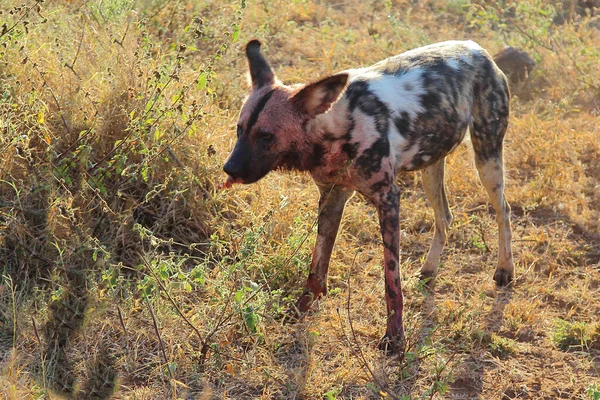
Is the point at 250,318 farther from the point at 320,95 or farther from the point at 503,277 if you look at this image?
the point at 503,277

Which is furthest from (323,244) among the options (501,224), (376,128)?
(501,224)

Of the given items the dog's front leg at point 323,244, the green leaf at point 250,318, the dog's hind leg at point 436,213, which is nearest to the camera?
the green leaf at point 250,318

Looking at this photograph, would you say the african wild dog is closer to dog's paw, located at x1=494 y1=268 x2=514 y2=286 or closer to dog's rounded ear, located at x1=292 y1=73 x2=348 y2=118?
dog's rounded ear, located at x1=292 y1=73 x2=348 y2=118

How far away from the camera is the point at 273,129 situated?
367 cm

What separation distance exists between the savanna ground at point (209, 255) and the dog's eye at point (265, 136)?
0.38 metres

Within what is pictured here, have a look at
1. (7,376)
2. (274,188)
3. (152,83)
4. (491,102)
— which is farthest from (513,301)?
(7,376)

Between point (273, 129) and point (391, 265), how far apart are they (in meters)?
0.82

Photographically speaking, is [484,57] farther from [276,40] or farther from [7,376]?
[276,40]

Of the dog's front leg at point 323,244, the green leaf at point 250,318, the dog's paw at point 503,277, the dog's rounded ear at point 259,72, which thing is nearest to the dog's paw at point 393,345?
the dog's front leg at point 323,244

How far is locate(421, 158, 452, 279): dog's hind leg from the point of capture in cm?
465

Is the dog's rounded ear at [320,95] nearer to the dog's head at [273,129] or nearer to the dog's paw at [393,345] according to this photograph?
the dog's head at [273,129]

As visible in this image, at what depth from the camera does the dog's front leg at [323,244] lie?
421cm

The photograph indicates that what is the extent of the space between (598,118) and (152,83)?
3596mm

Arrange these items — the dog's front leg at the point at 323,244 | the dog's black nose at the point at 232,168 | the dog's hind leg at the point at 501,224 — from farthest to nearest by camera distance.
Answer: the dog's hind leg at the point at 501,224, the dog's front leg at the point at 323,244, the dog's black nose at the point at 232,168
